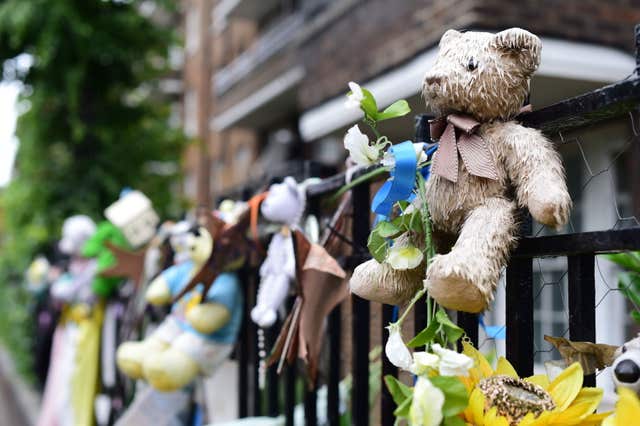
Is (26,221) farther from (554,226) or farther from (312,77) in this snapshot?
(554,226)

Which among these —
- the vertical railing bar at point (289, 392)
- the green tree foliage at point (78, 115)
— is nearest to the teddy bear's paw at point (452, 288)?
the vertical railing bar at point (289, 392)

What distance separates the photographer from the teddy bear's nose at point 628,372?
1.06 metres

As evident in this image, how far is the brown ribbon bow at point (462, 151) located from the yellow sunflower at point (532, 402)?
0.32 m

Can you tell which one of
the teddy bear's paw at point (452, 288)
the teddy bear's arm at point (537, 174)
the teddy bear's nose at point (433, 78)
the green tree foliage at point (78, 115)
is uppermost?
the green tree foliage at point (78, 115)

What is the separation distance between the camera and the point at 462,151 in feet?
4.17

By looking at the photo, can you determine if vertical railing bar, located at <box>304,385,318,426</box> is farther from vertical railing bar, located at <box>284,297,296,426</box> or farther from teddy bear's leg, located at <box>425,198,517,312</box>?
teddy bear's leg, located at <box>425,198,517,312</box>

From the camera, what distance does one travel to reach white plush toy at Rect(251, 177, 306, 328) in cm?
219

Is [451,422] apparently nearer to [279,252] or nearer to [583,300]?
[583,300]

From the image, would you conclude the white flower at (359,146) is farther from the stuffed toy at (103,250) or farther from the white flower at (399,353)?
the stuffed toy at (103,250)

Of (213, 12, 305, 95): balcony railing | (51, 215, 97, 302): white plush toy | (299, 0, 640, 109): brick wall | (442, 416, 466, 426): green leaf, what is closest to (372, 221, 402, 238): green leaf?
(442, 416, 466, 426): green leaf

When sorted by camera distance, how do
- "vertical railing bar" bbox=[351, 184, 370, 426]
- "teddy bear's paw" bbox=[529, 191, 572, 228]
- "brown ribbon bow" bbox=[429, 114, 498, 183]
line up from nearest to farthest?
"teddy bear's paw" bbox=[529, 191, 572, 228]
"brown ribbon bow" bbox=[429, 114, 498, 183]
"vertical railing bar" bbox=[351, 184, 370, 426]

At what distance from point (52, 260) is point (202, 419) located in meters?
4.31

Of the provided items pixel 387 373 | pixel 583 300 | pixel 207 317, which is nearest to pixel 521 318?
pixel 583 300

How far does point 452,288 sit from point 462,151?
0.27m
